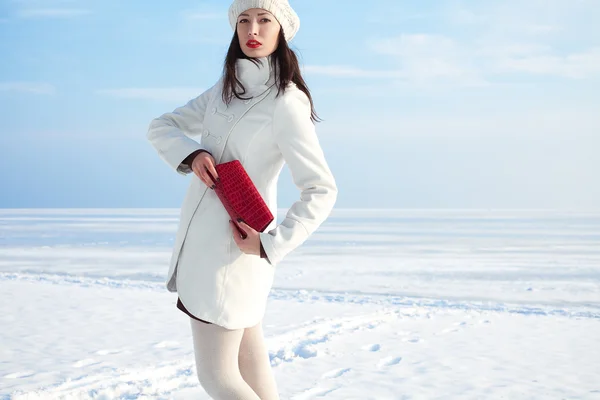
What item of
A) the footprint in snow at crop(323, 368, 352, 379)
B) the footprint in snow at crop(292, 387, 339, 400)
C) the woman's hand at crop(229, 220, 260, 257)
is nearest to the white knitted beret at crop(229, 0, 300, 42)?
the woman's hand at crop(229, 220, 260, 257)

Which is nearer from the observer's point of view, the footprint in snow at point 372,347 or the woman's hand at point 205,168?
the woman's hand at point 205,168

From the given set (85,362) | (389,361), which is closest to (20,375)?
(85,362)

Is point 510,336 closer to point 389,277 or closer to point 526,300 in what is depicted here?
point 526,300

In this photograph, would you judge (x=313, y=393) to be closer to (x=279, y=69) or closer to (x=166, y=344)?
(x=166, y=344)

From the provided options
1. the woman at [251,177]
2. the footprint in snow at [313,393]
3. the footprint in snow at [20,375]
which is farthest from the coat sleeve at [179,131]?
the footprint in snow at [20,375]

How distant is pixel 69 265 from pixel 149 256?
5.22ft

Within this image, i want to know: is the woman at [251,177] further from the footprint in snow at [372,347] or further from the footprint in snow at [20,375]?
the footprint in snow at [372,347]

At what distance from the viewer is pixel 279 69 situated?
5.29 feet

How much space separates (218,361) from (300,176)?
0.48 metres

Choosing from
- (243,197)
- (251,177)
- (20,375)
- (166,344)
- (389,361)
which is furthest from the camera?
(166,344)

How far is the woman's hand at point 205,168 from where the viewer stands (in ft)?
4.95

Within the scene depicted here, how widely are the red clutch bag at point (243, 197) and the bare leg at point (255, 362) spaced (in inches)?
14.4

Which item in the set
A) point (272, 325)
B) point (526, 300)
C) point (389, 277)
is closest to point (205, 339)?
point (272, 325)

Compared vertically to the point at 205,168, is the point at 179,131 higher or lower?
higher
